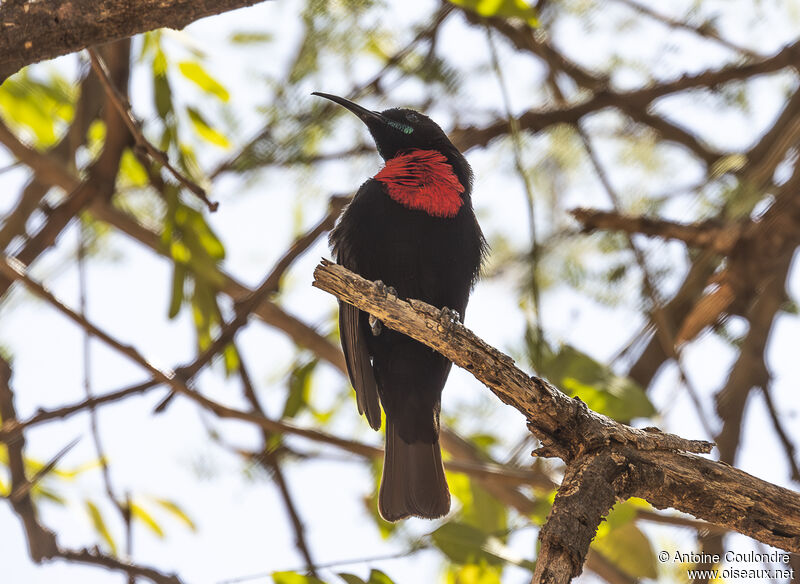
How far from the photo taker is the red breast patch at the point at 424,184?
A: 10.9ft

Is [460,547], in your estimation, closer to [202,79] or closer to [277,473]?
[277,473]

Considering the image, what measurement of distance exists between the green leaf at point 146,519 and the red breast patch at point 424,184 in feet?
6.23

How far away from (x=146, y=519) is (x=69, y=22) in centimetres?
239

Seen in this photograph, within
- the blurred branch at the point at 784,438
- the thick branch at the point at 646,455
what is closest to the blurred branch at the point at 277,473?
the thick branch at the point at 646,455

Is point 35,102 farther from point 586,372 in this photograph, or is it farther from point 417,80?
point 586,372

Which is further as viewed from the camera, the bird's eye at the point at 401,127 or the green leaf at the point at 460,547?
the bird's eye at the point at 401,127

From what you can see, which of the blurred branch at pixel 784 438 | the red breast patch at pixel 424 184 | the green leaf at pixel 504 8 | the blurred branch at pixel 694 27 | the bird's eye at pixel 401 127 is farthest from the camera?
the blurred branch at pixel 694 27

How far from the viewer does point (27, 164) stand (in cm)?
398

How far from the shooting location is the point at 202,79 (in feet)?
11.9

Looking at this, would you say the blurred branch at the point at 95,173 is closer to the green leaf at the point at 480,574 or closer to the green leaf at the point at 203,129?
the green leaf at the point at 203,129

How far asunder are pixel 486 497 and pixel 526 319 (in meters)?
0.87

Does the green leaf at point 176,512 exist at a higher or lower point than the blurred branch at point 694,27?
lower

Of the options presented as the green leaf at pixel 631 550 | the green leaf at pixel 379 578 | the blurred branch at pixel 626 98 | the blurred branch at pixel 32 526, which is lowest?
the green leaf at pixel 379 578

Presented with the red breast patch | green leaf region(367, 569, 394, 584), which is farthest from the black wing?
green leaf region(367, 569, 394, 584)
